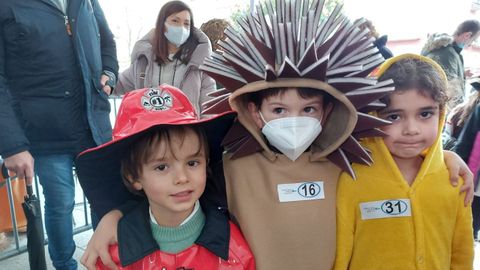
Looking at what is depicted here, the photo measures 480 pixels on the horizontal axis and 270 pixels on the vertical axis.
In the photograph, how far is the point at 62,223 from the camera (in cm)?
223

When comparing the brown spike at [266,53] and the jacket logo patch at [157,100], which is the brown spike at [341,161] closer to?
the brown spike at [266,53]

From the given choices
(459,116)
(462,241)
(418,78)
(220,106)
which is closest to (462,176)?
(462,241)

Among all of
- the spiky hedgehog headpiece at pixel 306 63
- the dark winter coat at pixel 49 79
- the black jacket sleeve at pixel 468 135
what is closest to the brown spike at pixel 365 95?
the spiky hedgehog headpiece at pixel 306 63

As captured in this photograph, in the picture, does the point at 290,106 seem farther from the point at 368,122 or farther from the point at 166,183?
the point at 166,183

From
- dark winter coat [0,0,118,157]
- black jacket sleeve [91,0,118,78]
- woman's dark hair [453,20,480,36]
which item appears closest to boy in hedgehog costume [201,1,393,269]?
dark winter coat [0,0,118,157]

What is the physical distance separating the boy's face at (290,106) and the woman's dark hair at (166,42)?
1646 mm

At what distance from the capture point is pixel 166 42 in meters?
2.86

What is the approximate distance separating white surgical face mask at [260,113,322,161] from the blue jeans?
142cm

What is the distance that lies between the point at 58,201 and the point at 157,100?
51.6 inches

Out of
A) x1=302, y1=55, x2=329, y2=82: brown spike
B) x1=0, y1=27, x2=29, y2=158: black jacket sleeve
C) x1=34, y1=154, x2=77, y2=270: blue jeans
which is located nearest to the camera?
x1=302, y1=55, x2=329, y2=82: brown spike

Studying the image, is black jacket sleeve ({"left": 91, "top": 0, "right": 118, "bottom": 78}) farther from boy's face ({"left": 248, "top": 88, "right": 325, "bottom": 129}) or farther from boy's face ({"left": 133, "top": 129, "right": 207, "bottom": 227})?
boy's face ({"left": 248, "top": 88, "right": 325, "bottom": 129})

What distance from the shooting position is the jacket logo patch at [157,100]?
1284 mm

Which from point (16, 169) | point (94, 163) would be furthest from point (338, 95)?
point (16, 169)

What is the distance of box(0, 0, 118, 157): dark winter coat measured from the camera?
6.21 ft
